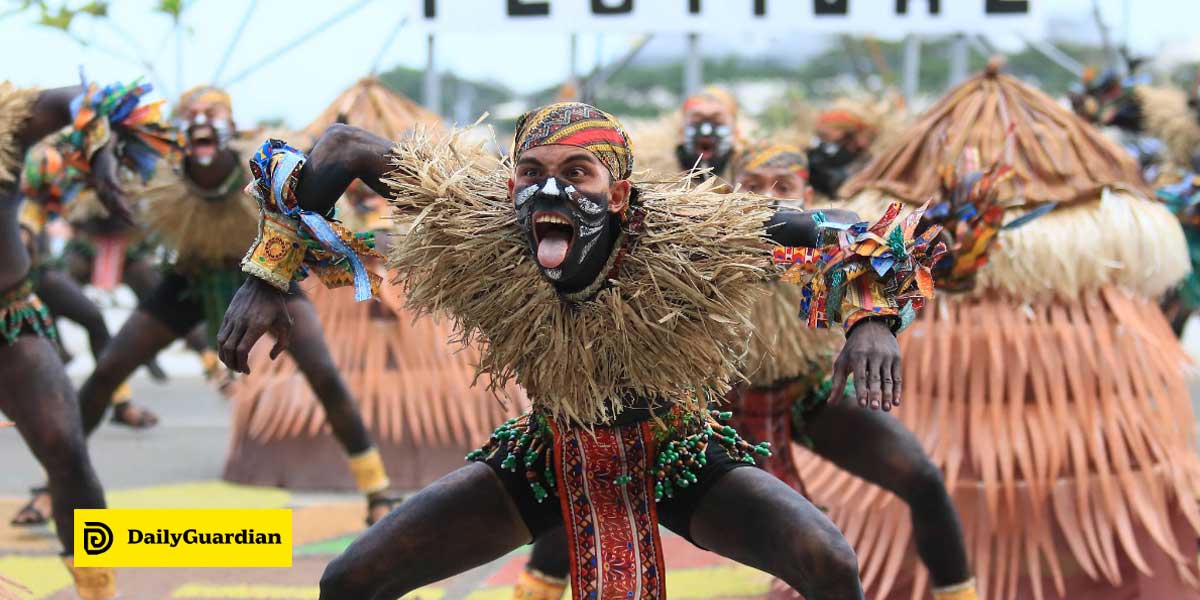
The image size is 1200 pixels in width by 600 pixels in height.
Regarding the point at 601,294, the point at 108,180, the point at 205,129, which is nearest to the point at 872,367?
the point at 601,294

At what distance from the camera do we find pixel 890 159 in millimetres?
4664

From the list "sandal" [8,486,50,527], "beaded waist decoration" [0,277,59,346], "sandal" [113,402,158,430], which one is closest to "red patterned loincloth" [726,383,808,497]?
"beaded waist decoration" [0,277,59,346]

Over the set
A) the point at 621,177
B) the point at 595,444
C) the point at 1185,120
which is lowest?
the point at 1185,120

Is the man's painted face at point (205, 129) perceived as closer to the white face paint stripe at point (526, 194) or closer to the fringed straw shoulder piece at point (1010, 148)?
the fringed straw shoulder piece at point (1010, 148)

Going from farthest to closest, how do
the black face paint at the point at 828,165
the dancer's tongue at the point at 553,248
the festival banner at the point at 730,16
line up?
1. the festival banner at the point at 730,16
2. the black face paint at the point at 828,165
3. the dancer's tongue at the point at 553,248

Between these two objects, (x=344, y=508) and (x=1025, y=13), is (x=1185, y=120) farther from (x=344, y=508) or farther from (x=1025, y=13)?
(x=344, y=508)

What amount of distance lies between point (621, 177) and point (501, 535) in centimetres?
81

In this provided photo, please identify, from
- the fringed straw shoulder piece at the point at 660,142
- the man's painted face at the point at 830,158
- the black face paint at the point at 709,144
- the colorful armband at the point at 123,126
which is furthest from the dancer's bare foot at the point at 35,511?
the man's painted face at the point at 830,158

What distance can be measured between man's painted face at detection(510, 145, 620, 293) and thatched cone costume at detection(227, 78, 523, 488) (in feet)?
11.6

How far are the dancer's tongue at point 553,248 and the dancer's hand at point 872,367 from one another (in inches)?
23.4

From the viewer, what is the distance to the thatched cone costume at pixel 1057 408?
415 centimetres

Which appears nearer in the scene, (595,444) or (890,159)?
(595,444)

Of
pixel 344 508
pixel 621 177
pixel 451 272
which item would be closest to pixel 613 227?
pixel 621 177

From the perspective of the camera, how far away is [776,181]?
4.34m
